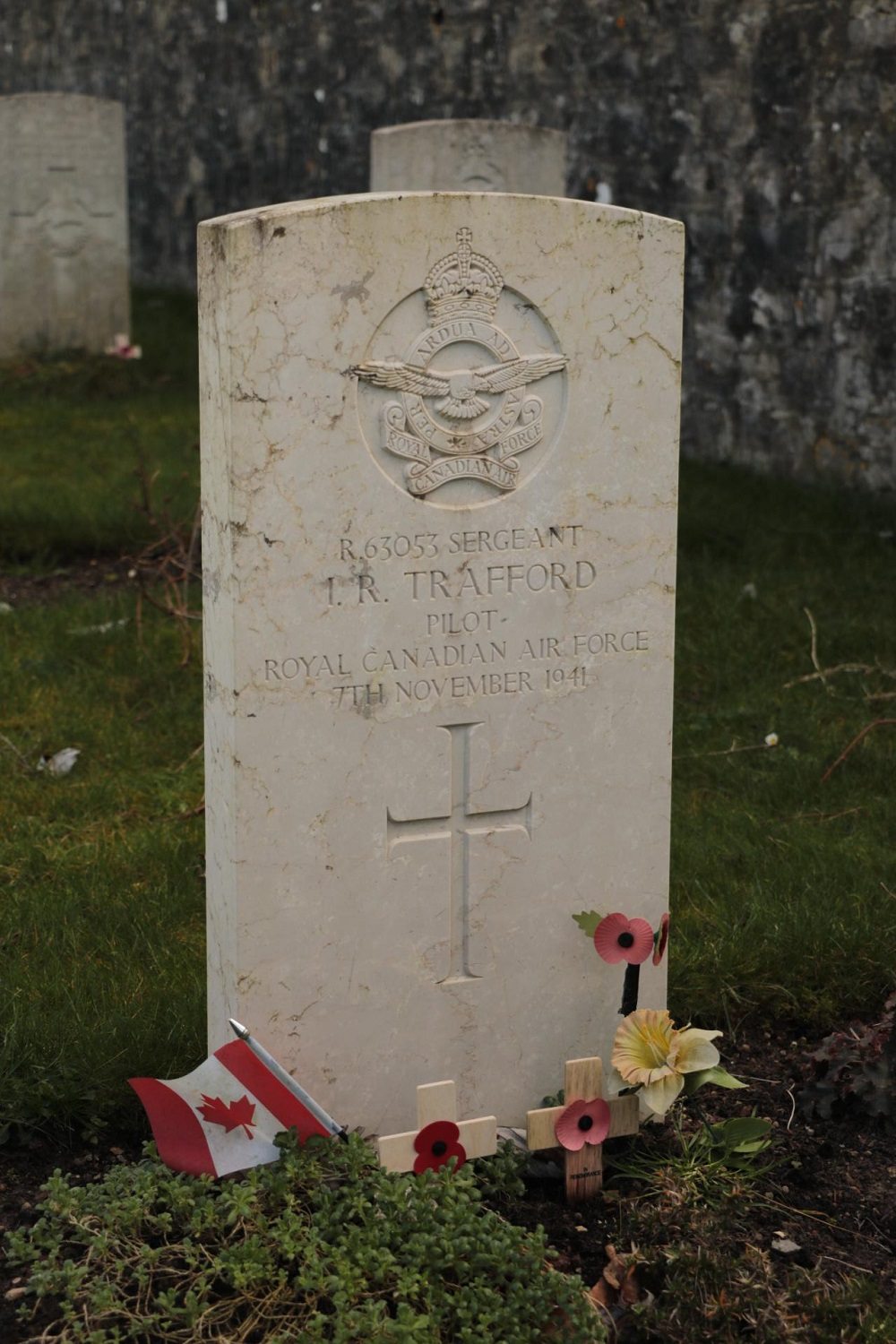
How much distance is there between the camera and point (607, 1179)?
3.05 m

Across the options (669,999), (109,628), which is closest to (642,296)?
(669,999)

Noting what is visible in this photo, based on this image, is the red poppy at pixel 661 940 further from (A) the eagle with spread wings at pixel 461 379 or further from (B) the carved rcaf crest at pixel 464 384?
(A) the eagle with spread wings at pixel 461 379

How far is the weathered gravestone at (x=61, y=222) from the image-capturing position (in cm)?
1000

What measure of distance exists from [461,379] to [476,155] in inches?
236

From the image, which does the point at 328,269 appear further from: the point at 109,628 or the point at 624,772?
the point at 109,628

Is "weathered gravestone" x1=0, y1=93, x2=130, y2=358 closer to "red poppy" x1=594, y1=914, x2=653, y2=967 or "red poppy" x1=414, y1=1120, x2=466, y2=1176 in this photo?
"red poppy" x1=594, y1=914, x2=653, y2=967

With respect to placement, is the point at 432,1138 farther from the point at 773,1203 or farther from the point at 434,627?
the point at 434,627

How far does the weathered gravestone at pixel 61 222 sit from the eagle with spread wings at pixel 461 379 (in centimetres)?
790

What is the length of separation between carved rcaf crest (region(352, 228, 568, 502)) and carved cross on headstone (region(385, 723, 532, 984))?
459 millimetres

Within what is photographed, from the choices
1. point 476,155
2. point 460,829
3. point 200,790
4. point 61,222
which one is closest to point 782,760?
point 200,790

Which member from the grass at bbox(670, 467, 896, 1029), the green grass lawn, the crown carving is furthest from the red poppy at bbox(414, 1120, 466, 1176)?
the crown carving

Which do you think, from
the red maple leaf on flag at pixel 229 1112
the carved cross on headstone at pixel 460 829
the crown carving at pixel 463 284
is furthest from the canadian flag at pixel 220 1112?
the crown carving at pixel 463 284

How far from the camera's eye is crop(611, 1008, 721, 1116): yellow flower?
2.97 m

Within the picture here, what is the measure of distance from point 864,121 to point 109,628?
4095 millimetres
